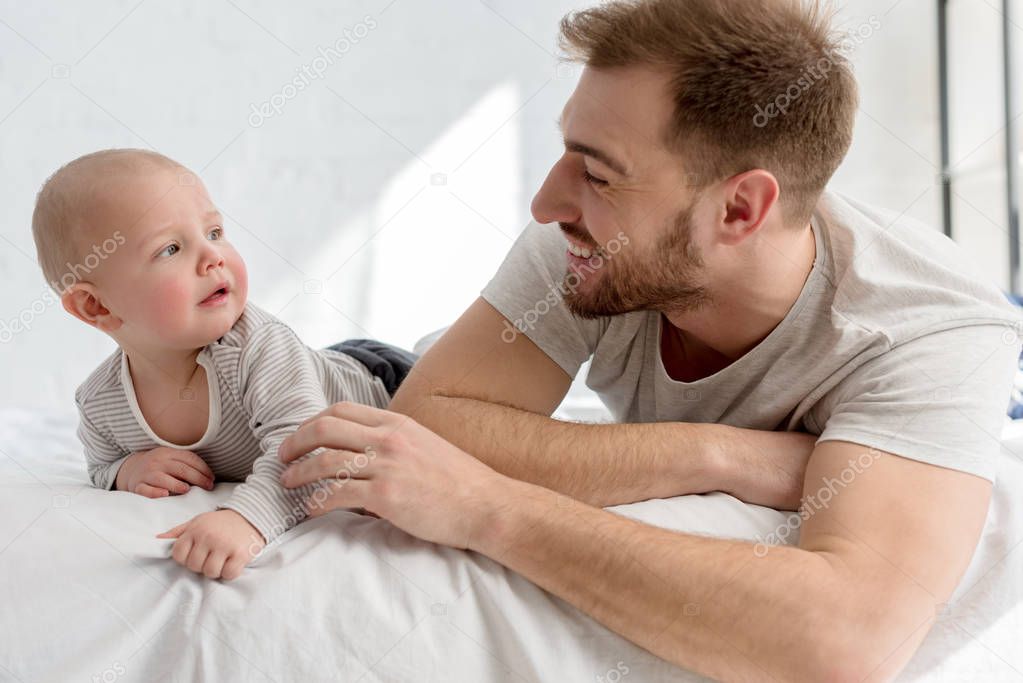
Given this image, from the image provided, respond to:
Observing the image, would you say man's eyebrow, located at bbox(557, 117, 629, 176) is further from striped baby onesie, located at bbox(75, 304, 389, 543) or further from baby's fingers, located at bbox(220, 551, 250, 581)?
baby's fingers, located at bbox(220, 551, 250, 581)

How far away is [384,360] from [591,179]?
19.3 inches

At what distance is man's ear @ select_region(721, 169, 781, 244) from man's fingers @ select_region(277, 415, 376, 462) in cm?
52

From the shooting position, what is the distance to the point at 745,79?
115 centimetres

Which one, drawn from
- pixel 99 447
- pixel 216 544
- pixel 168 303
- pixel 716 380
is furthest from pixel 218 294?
pixel 716 380

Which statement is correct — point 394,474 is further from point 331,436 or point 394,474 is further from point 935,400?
point 935,400

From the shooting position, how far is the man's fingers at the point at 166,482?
3.66 ft

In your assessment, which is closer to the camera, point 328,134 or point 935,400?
point 935,400

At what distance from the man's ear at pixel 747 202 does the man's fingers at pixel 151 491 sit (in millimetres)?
729

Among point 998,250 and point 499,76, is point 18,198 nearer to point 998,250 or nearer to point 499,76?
point 499,76

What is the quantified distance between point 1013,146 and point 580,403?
1.89 metres

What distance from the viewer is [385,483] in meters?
0.94

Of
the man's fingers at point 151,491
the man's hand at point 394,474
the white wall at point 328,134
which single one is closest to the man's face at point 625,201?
the man's hand at point 394,474

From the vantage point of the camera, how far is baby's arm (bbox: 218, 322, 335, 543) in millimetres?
976

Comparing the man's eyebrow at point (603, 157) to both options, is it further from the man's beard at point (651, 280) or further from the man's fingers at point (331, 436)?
the man's fingers at point (331, 436)
